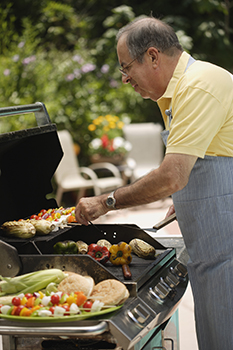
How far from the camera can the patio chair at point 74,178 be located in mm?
6320

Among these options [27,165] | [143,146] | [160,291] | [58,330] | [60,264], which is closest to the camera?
[58,330]

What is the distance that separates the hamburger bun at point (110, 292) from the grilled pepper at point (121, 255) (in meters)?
0.30

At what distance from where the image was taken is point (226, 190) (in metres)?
1.72

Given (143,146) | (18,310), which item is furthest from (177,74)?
(143,146)

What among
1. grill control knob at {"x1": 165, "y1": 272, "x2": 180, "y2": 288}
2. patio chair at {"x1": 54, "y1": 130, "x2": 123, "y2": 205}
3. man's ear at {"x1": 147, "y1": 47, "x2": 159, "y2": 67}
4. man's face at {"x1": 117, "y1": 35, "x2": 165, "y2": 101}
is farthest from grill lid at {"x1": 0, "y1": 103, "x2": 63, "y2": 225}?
patio chair at {"x1": 54, "y1": 130, "x2": 123, "y2": 205}

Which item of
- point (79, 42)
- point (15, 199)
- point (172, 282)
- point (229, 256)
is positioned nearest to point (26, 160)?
point (15, 199)

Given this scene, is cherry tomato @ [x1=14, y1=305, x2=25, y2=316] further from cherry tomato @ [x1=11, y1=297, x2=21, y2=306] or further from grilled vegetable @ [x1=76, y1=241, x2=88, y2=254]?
grilled vegetable @ [x1=76, y1=241, x2=88, y2=254]

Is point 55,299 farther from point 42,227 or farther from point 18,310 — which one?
point 42,227

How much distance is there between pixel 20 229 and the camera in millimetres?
1767

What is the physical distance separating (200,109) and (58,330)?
0.86m

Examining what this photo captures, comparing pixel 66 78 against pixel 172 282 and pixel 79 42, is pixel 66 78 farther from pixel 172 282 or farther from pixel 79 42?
pixel 172 282

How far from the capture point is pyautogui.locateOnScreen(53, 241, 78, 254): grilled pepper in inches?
68.4

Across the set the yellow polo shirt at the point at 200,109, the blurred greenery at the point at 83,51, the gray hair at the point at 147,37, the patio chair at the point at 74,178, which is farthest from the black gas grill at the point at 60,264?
the blurred greenery at the point at 83,51

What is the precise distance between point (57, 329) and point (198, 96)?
0.90 m
